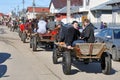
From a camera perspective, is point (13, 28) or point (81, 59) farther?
point (13, 28)

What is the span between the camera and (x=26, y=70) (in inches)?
603

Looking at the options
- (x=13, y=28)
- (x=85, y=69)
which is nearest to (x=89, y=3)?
(x=13, y=28)

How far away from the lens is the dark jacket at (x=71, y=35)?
14.9 metres

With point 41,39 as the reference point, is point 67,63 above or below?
below

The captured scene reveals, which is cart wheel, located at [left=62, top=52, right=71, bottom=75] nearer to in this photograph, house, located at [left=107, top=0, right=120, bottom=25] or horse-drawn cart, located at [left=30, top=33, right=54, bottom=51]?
horse-drawn cart, located at [left=30, top=33, right=54, bottom=51]

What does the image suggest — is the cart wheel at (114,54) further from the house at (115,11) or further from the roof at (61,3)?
the roof at (61,3)

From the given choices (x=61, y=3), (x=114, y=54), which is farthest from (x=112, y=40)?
(x=61, y=3)

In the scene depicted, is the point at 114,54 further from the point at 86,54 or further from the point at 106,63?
the point at 86,54

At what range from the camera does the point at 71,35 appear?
15109 mm

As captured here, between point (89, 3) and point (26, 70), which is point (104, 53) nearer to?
point (26, 70)

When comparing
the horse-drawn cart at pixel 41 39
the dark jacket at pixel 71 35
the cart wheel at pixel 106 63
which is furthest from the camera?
the horse-drawn cart at pixel 41 39

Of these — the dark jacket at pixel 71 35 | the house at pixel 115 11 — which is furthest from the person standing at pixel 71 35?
the house at pixel 115 11

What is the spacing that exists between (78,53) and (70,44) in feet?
2.37

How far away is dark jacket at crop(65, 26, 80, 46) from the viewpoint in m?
14.9
